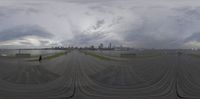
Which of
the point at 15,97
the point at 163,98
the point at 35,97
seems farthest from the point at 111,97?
the point at 15,97

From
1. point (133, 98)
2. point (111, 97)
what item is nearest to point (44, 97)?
point (111, 97)

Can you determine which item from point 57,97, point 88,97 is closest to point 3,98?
point 57,97

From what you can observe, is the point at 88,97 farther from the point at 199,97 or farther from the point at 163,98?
the point at 199,97

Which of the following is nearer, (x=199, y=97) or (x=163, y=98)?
(x=163, y=98)

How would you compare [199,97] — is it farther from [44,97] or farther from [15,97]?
[15,97]

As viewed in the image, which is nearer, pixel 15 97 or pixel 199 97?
pixel 15 97

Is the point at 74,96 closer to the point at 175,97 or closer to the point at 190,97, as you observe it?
the point at 175,97
